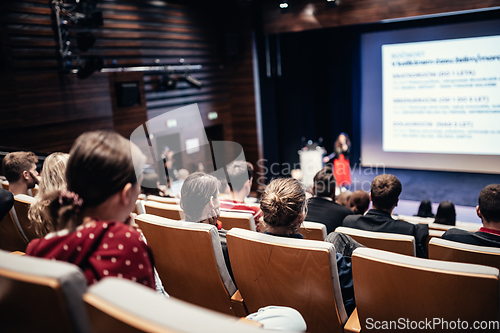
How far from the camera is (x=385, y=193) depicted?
2.67 m

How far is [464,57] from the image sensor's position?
21.6ft

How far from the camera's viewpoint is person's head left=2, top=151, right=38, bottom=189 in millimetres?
2787

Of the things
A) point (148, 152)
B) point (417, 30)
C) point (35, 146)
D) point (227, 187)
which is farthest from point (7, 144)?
point (417, 30)

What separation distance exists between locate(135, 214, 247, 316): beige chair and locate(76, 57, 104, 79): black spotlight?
4.03 m

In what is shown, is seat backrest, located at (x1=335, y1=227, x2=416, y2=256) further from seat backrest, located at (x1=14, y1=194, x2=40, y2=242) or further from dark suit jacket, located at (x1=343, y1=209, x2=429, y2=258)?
seat backrest, located at (x1=14, y1=194, x2=40, y2=242)

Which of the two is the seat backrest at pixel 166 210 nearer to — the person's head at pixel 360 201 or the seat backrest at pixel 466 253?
the seat backrest at pixel 466 253

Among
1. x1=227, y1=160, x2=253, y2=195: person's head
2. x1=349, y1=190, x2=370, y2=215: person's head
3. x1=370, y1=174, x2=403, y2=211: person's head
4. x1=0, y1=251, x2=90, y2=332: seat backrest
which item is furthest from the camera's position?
x1=349, y1=190, x2=370, y2=215: person's head

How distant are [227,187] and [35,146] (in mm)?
3072

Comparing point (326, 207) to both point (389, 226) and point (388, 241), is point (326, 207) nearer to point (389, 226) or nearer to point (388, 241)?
point (389, 226)

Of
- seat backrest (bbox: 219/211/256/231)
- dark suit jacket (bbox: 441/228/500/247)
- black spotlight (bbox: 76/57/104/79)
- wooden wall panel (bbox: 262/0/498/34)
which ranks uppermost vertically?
wooden wall panel (bbox: 262/0/498/34)

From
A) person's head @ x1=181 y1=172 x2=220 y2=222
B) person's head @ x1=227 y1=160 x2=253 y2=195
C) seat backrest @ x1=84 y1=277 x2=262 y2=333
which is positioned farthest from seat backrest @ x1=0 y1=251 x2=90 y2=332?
person's head @ x1=227 y1=160 x2=253 y2=195

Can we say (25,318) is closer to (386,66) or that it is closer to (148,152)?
(148,152)

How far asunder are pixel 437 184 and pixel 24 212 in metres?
7.10

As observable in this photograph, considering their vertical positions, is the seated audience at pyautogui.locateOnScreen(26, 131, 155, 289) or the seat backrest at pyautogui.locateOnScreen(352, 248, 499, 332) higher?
the seated audience at pyautogui.locateOnScreen(26, 131, 155, 289)
